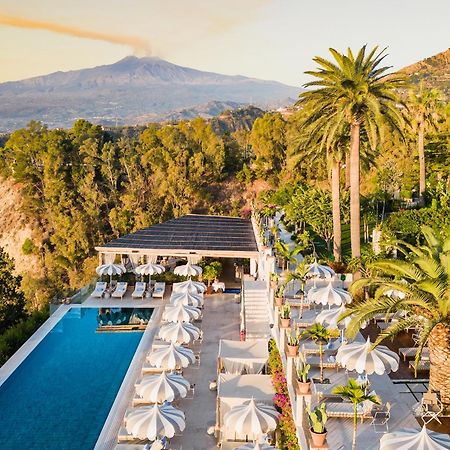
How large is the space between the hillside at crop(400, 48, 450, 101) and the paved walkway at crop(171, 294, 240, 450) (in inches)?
3784

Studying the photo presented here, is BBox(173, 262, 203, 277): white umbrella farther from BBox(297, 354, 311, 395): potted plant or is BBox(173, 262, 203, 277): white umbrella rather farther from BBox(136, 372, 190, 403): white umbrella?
BBox(297, 354, 311, 395): potted plant

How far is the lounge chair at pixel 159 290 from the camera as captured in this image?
2422cm

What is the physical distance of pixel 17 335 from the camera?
768 inches

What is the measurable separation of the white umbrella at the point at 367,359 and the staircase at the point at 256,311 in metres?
5.88

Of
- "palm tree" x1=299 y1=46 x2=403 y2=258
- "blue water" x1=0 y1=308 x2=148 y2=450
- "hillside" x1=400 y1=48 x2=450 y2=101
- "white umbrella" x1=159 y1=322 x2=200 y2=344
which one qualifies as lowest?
"blue water" x1=0 y1=308 x2=148 y2=450

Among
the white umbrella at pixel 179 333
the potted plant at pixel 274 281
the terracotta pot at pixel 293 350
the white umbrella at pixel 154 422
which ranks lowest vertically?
the white umbrella at pixel 154 422

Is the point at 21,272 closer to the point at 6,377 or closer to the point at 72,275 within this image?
the point at 72,275

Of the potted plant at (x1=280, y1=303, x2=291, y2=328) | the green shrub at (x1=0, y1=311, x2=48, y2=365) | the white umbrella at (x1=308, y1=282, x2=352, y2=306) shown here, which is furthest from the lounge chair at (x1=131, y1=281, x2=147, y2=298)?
the potted plant at (x1=280, y1=303, x2=291, y2=328)

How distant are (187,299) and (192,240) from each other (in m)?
7.82

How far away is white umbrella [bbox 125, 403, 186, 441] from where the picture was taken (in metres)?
11.9

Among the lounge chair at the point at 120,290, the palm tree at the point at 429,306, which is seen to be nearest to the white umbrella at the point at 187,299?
the lounge chair at the point at 120,290

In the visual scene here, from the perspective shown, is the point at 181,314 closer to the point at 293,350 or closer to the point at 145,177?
the point at 293,350

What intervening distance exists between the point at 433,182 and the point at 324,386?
30330 mm

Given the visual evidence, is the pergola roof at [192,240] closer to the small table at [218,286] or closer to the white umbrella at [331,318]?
the small table at [218,286]
